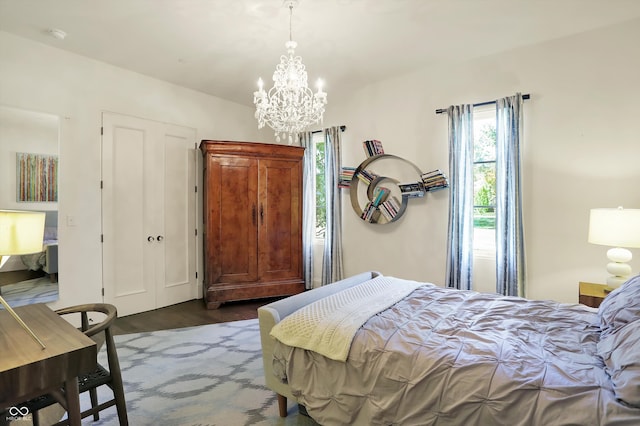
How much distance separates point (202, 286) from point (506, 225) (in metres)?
3.73

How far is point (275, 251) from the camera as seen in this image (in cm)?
441

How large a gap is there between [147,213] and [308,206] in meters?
2.10

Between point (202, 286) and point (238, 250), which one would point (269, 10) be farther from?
point (202, 286)

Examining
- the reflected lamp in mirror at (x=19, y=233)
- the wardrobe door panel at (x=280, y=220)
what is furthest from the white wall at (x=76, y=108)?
the reflected lamp in mirror at (x=19, y=233)

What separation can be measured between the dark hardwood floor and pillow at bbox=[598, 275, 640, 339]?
10.1 ft

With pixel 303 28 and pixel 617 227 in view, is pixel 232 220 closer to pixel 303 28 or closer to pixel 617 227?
pixel 303 28

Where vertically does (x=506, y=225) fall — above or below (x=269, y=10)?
below

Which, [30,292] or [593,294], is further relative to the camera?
[30,292]

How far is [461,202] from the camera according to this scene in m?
3.57

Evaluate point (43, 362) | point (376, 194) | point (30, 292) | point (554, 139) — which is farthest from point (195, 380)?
point (554, 139)

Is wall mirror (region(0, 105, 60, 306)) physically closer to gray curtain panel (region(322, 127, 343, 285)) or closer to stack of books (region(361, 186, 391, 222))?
gray curtain panel (region(322, 127, 343, 285))

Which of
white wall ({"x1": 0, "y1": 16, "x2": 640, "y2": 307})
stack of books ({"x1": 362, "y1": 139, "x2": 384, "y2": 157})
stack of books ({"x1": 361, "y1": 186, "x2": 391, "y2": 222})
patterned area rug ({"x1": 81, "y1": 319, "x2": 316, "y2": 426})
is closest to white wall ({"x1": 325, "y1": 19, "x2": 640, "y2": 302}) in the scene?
white wall ({"x1": 0, "y1": 16, "x2": 640, "y2": 307})

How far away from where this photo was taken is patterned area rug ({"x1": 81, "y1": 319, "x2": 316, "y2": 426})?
195 cm

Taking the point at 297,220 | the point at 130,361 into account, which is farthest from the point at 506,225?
the point at 130,361
